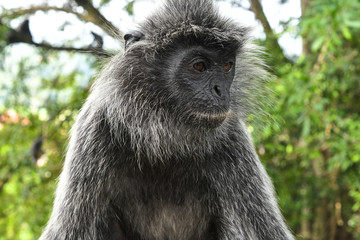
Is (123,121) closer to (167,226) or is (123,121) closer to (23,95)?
(167,226)

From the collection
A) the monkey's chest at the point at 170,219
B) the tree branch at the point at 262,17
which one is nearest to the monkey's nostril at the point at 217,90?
the monkey's chest at the point at 170,219

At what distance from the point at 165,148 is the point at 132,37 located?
2.60 feet

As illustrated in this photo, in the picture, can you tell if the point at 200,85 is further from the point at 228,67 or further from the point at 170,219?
the point at 170,219

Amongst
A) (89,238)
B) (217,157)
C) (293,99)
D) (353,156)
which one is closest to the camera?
(89,238)

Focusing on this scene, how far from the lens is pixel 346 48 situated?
6.29 metres

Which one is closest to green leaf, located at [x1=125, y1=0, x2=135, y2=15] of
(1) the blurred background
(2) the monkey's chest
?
(1) the blurred background

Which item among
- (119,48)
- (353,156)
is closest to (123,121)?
(119,48)

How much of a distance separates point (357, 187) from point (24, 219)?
4.71 meters

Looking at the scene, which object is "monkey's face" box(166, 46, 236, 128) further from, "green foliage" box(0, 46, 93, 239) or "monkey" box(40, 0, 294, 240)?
"green foliage" box(0, 46, 93, 239)

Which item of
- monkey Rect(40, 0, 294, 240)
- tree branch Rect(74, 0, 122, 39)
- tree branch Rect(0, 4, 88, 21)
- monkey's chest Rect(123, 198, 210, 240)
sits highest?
tree branch Rect(0, 4, 88, 21)

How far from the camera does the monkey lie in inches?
133

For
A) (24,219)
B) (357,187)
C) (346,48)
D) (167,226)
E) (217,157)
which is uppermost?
(346,48)

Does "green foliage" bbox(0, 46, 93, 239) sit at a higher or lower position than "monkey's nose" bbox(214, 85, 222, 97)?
lower

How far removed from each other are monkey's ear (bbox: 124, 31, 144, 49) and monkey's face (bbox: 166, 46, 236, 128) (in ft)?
0.92
